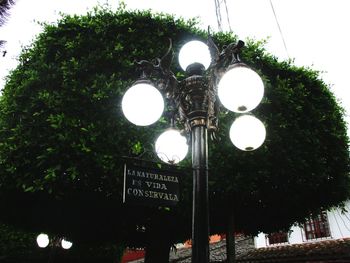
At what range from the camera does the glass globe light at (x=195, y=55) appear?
12.8ft

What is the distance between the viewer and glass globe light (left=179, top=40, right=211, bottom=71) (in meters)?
3.89

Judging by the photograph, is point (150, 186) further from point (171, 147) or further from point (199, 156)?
point (199, 156)

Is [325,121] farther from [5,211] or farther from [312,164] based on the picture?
[5,211]

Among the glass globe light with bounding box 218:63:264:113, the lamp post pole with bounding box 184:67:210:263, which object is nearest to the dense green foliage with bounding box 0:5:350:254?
the lamp post pole with bounding box 184:67:210:263

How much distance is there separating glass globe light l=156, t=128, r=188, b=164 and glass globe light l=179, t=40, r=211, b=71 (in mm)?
778

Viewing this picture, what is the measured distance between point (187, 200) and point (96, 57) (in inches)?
140

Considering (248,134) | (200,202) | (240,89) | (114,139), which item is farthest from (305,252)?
(240,89)

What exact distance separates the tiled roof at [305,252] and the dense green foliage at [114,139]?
5257 millimetres

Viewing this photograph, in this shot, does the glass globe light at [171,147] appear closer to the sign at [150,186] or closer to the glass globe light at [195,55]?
the sign at [150,186]

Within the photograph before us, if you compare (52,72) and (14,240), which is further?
(14,240)

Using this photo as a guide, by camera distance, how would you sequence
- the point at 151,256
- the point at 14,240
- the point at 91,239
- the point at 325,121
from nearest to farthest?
the point at 325,121, the point at 151,256, the point at 91,239, the point at 14,240

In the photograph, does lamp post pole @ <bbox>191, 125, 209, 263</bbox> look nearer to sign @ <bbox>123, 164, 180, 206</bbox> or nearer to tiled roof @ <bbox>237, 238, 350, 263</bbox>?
sign @ <bbox>123, 164, 180, 206</bbox>

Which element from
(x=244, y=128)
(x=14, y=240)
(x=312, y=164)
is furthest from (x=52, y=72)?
(x=14, y=240)

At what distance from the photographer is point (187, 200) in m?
7.29
